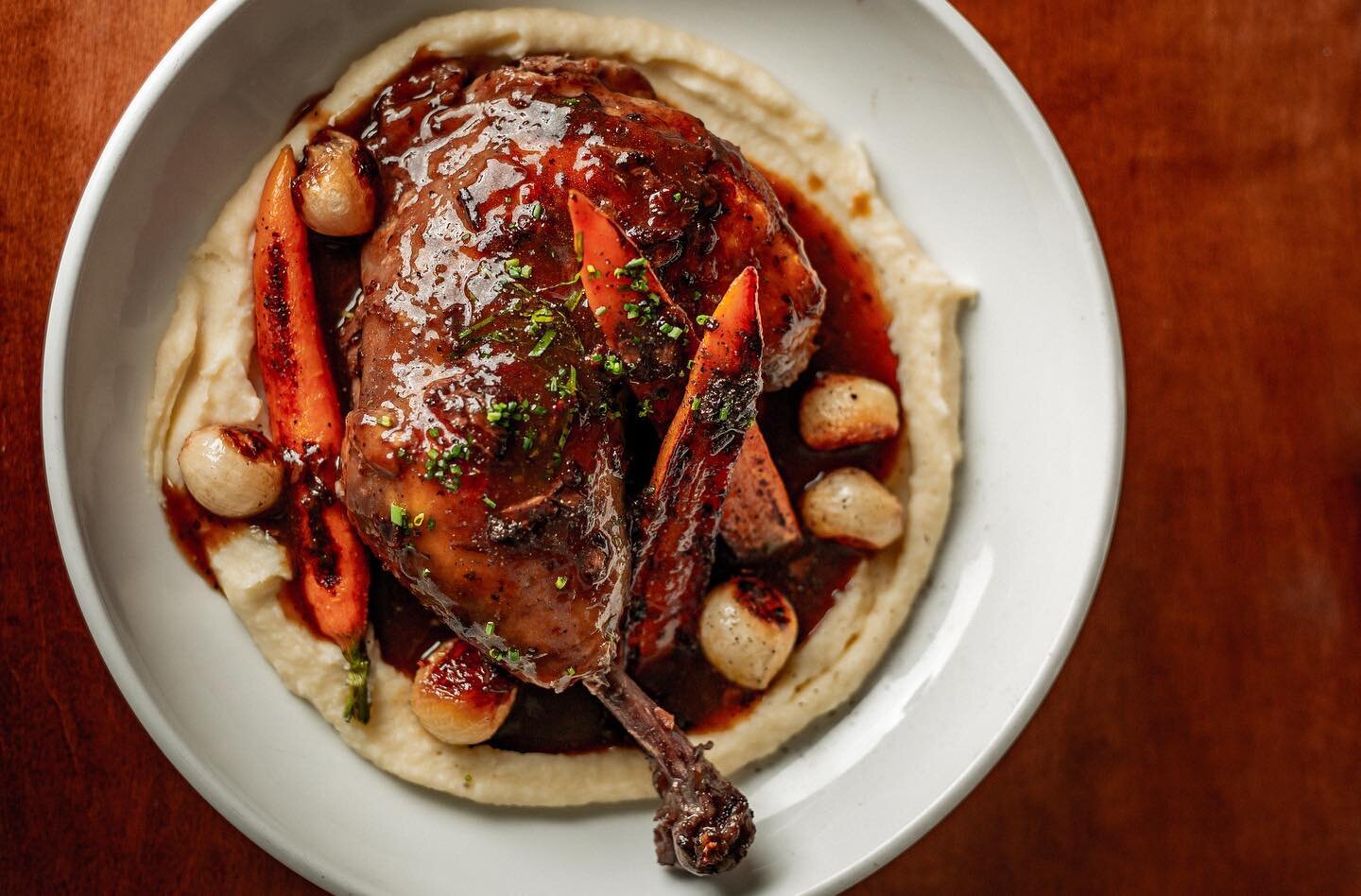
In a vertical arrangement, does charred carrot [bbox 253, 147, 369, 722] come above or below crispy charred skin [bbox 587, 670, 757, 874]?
above

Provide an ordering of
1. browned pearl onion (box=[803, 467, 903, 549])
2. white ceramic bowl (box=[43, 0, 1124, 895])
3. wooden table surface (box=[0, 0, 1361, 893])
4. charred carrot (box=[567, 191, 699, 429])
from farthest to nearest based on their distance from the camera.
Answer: wooden table surface (box=[0, 0, 1361, 893]) < browned pearl onion (box=[803, 467, 903, 549]) < white ceramic bowl (box=[43, 0, 1124, 895]) < charred carrot (box=[567, 191, 699, 429])

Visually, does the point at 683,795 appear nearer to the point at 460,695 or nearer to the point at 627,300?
the point at 460,695

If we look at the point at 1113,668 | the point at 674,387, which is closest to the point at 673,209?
the point at 674,387

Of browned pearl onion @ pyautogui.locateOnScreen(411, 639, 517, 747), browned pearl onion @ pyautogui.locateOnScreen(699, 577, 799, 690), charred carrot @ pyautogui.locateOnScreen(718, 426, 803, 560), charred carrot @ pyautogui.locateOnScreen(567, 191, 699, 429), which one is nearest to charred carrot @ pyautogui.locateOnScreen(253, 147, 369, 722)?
browned pearl onion @ pyautogui.locateOnScreen(411, 639, 517, 747)

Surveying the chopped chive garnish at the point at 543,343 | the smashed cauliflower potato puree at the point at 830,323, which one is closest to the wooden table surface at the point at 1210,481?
the smashed cauliflower potato puree at the point at 830,323

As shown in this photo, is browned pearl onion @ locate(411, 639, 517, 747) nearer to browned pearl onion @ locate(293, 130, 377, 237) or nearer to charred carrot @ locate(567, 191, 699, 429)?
charred carrot @ locate(567, 191, 699, 429)
